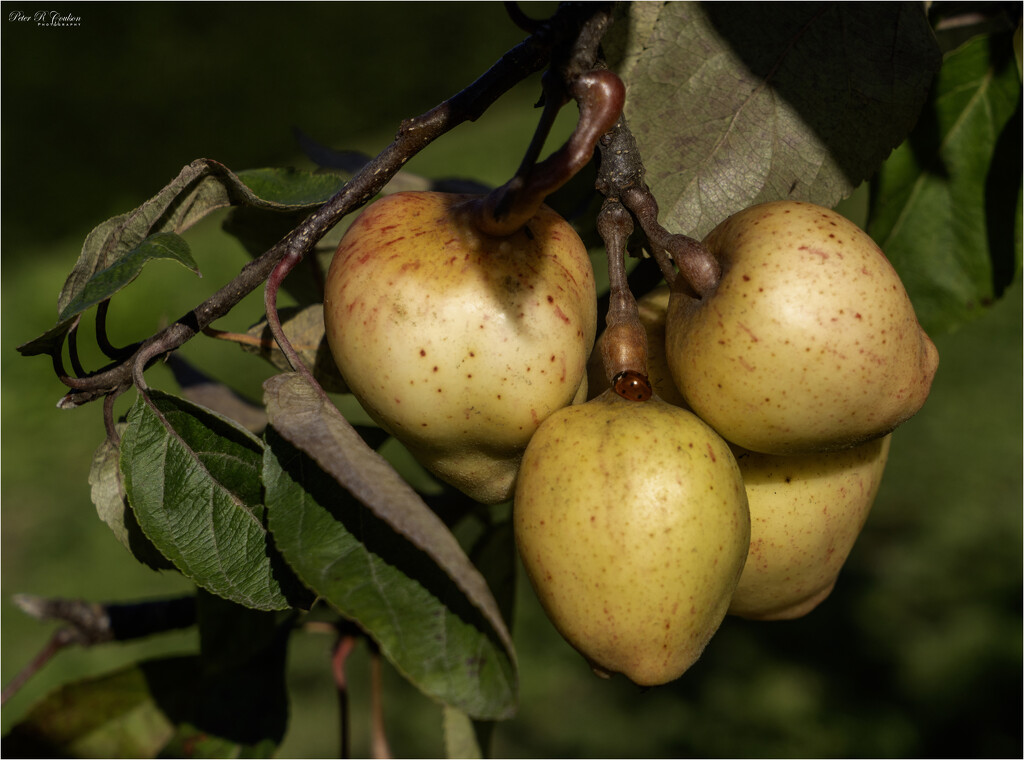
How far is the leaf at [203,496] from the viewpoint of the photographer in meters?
0.75

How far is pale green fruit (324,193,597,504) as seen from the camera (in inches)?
26.3

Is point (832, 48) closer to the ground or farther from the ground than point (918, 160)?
farther from the ground

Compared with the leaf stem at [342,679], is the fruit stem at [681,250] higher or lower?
higher

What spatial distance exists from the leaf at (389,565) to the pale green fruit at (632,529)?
77 millimetres

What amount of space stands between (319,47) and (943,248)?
4.61m

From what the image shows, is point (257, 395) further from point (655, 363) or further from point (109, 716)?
point (655, 363)

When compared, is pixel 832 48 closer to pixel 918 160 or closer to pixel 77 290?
pixel 918 160

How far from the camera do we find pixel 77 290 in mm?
844

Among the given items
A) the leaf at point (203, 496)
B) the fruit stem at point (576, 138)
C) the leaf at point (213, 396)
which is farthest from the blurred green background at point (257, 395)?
the fruit stem at point (576, 138)

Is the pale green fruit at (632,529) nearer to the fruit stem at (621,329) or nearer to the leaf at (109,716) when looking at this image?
the fruit stem at (621,329)

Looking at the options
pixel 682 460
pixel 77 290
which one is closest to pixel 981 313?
pixel 682 460

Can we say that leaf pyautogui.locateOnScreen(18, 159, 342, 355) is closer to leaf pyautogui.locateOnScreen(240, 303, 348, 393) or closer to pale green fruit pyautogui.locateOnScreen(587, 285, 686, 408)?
leaf pyautogui.locateOnScreen(240, 303, 348, 393)

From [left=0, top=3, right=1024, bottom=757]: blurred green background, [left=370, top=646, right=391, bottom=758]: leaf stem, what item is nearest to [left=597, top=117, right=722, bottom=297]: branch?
[left=370, top=646, right=391, bottom=758]: leaf stem

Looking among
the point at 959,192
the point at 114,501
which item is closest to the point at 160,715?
the point at 114,501
